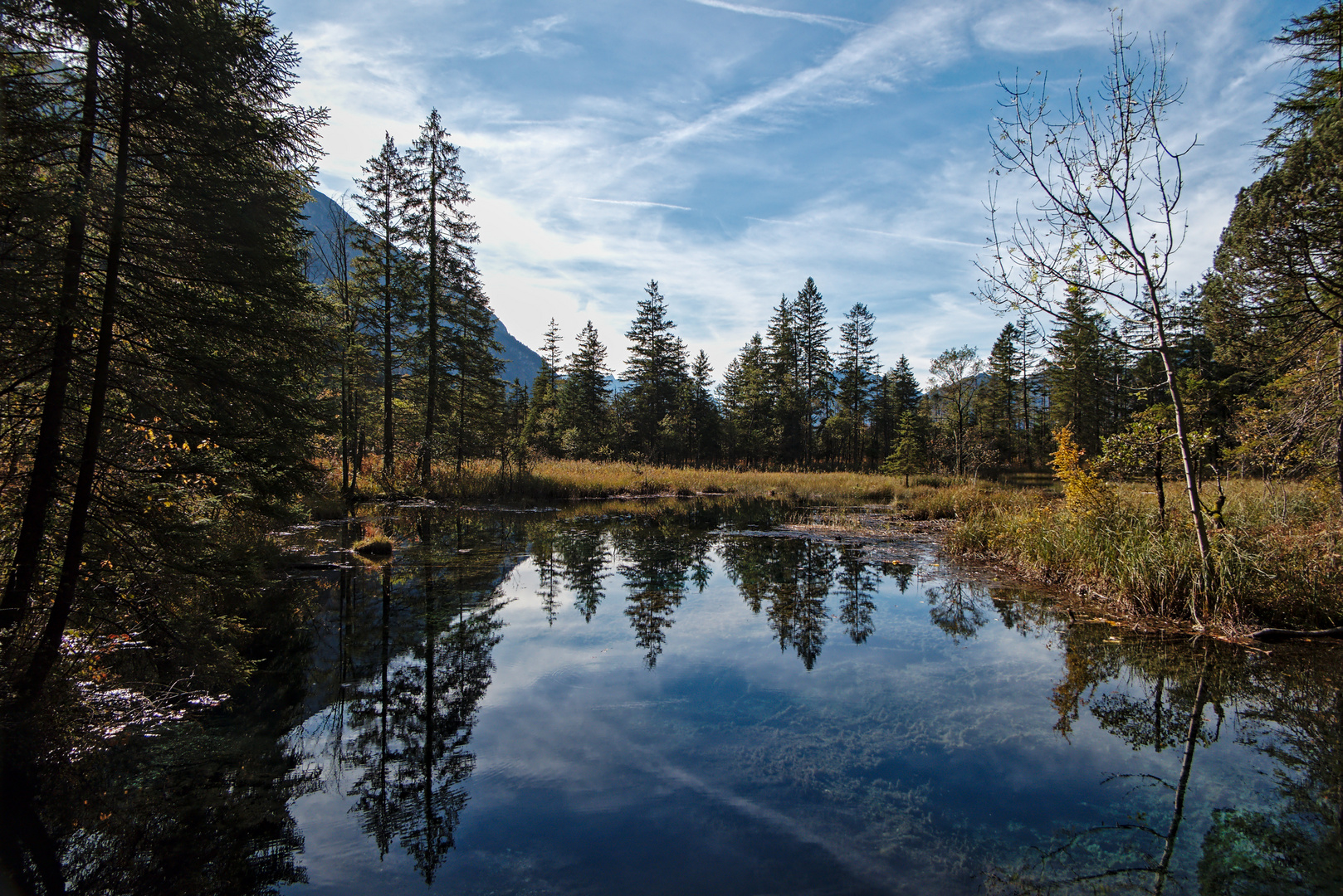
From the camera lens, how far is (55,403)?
4227 mm

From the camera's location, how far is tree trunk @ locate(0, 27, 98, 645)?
3984 millimetres

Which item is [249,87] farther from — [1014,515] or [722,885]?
[1014,515]

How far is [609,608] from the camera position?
348 inches

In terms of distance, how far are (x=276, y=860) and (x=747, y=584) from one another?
797 cm

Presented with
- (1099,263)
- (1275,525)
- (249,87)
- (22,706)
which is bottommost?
(22,706)

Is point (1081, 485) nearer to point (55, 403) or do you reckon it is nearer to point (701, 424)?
point (55, 403)

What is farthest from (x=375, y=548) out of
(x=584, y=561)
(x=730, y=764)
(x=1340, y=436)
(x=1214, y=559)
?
(x=1340, y=436)

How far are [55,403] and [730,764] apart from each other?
223 inches

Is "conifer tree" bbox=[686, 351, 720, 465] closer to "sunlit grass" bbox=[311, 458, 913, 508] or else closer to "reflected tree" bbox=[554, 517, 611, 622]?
"sunlit grass" bbox=[311, 458, 913, 508]

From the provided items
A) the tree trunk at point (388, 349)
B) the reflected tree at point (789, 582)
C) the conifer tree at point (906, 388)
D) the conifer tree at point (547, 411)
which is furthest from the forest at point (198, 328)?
the conifer tree at point (906, 388)

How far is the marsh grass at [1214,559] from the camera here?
6.77 m

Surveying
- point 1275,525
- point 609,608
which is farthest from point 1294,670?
point 609,608

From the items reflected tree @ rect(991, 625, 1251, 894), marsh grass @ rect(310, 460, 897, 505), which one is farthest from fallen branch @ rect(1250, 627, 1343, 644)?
marsh grass @ rect(310, 460, 897, 505)

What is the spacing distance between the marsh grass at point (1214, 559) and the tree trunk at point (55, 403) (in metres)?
11.2
